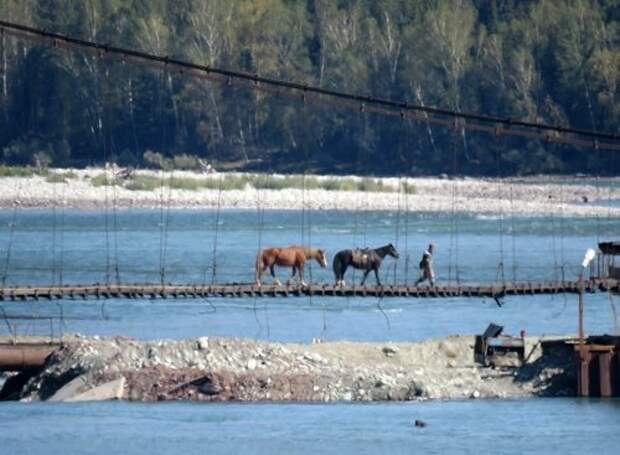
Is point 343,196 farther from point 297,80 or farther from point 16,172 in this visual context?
point 16,172

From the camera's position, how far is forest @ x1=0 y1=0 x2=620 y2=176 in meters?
118

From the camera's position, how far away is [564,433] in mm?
39469

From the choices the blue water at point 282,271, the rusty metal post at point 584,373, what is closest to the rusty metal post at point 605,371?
the rusty metal post at point 584,373

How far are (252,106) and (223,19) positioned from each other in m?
8.67

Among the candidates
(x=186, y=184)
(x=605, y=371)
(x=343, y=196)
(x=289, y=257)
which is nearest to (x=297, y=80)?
(x=186, y=184)

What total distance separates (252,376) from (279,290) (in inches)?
235

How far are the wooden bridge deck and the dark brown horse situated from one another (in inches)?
79.2

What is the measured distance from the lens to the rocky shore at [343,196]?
109 m

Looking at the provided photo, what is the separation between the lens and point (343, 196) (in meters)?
111

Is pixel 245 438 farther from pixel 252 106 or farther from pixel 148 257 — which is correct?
pixel 252 106

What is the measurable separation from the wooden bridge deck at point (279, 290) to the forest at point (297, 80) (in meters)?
66.9

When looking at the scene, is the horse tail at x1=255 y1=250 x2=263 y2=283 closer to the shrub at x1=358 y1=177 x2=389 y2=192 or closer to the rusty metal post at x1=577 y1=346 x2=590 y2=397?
the rusty metal post at x1=577 y1=346 x2=590 y2=397

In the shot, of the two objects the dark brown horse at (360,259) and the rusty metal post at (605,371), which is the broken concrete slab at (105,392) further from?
the dark brown horse at (360,259)

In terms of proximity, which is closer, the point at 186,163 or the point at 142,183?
the point at 142,183
